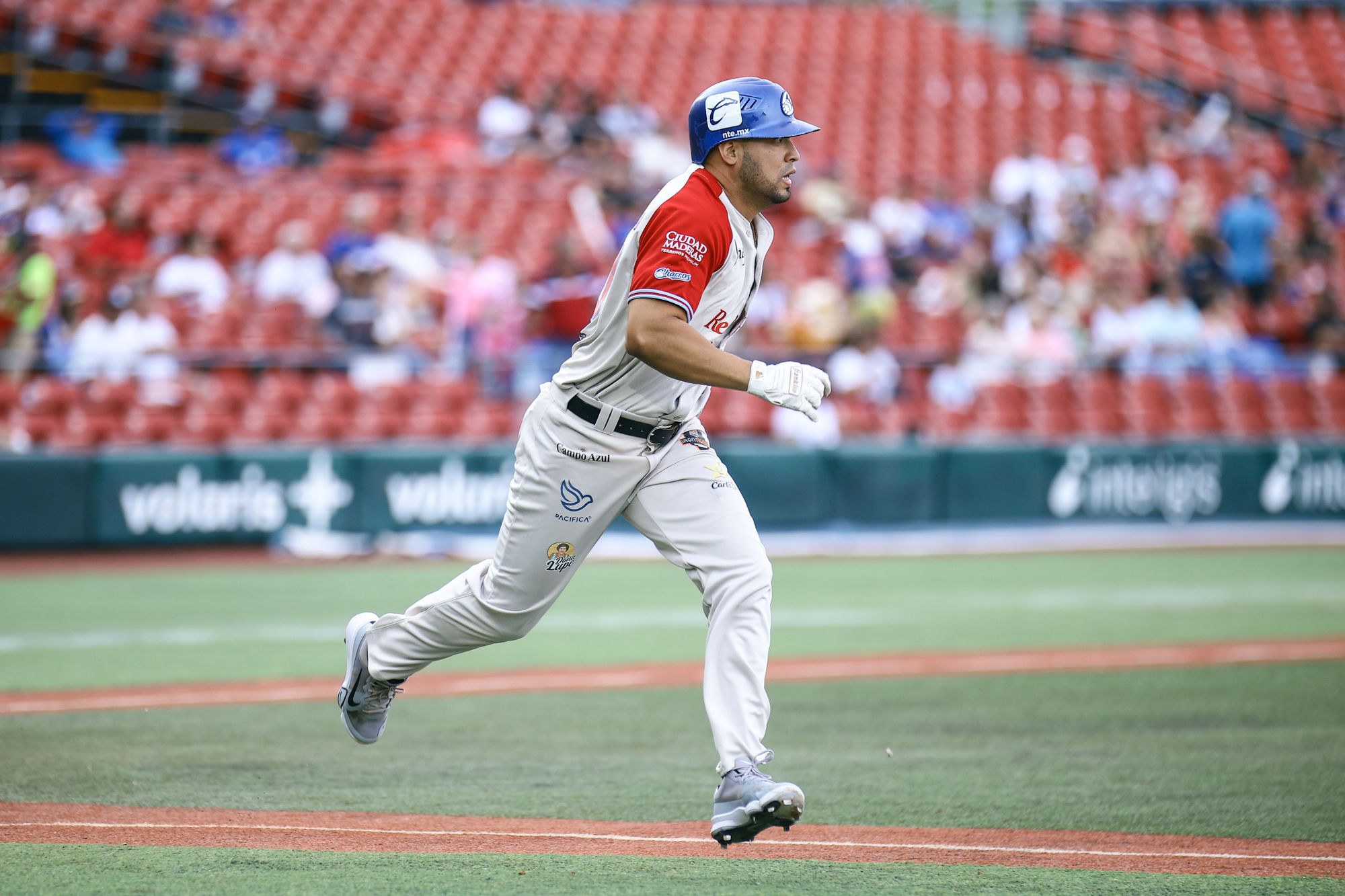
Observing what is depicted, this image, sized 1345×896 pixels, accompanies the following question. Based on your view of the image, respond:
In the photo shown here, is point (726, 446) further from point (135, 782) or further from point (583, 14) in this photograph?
point (583, 14)

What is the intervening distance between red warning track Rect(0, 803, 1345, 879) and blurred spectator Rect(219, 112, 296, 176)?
15.7 m

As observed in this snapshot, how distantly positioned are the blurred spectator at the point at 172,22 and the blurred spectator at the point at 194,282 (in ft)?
24.5

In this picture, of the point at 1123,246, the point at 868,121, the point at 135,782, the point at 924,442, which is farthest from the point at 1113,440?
the point at 135,782

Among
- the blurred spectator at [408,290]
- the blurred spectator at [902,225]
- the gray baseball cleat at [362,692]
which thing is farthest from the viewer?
the blurred spectator at [902,225]

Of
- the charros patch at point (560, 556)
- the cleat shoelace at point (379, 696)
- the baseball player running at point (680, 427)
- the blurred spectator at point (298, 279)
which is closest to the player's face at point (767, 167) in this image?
the baseball player running at point (680, 427)

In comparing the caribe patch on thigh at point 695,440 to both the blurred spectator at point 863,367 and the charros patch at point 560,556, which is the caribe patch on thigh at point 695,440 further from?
the blurred spectator at point 863,367

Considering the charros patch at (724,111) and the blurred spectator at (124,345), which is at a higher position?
the blurred spectator at (124,345)

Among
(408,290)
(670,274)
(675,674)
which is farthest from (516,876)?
(408,290)

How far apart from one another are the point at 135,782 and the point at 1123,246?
16268 mm

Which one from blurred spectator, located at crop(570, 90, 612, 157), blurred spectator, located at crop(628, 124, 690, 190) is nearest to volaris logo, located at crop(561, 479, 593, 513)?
blurred spectator, located at crop(628, 124, 690, 190)

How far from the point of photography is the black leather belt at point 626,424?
Answer: 477 cm

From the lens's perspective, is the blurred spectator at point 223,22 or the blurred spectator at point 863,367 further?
the blurred spectator at point 223,22

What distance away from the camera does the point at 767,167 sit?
4.70m

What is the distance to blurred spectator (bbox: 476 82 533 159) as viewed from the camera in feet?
64.4
